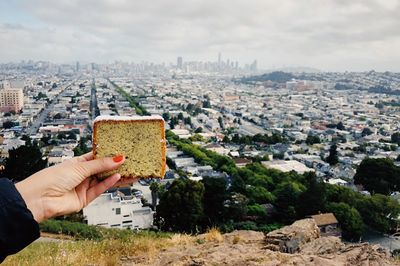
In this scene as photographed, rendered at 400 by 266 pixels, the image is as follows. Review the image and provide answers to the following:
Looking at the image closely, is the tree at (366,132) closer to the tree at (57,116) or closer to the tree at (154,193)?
the tree at (154,193)

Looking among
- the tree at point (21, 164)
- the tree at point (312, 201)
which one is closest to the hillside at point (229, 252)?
the tree at point (21, 164)

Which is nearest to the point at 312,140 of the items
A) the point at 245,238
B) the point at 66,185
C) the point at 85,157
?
the point at 245,238

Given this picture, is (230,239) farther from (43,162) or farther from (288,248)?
(43,162)

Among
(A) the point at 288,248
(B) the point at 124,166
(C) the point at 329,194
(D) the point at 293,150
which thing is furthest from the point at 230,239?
(D) the point at 293,150

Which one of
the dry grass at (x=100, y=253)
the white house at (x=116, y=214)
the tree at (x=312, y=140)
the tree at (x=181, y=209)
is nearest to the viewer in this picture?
the dry grass at (x=100, y=253)

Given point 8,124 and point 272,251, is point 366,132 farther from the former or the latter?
point 272,251

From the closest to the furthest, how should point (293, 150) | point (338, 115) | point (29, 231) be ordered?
point (29, 231)
point (293, 150)
point (338, 115)

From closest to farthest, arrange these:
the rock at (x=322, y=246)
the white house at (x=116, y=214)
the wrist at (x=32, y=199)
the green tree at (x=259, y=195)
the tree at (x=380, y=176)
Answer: the wrist at (x=32, y=199), the rock at (x=322, y=246), the white house at (x=116, y=214), the green tree at (x=259, y=195), the tree at (x=380, y=176)

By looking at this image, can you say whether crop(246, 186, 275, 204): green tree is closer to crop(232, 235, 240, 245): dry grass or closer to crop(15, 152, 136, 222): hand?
crop(232, 235, 240, 245): dry grass
